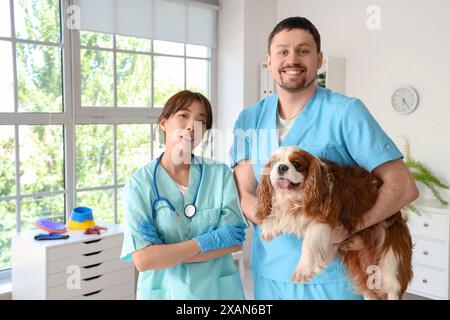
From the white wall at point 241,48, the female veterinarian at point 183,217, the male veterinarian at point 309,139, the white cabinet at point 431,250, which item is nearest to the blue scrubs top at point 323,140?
the male veterinarian at point 309,139

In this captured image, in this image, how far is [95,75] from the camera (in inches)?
125

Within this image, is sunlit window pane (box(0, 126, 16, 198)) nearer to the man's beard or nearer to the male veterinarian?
the male veterinarian

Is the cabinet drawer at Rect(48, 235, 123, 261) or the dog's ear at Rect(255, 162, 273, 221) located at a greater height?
the dog's ear at Rect(255, 162, 273, 221)

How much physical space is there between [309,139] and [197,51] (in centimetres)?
279

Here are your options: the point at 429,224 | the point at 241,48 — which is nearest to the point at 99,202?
the point at 241,48

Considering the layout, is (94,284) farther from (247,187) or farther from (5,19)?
(247,187)

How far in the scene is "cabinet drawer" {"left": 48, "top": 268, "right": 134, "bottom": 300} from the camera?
8.43 feet

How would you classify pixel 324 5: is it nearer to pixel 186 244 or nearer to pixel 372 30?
pixel 372 30

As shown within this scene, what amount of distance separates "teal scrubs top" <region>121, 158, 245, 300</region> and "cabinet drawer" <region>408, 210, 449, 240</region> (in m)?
2.10

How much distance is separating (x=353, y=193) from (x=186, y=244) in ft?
1.25

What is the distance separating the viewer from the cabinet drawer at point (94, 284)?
8.43ft

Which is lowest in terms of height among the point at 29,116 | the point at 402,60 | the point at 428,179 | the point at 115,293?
the point at 115,293

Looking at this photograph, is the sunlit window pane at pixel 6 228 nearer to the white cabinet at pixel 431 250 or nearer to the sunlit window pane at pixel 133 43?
the sunlit window pane at pixel 133 43

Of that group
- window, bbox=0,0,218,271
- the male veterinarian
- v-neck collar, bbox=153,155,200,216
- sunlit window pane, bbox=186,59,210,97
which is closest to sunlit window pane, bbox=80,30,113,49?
window, bbox=0,0,218,271
